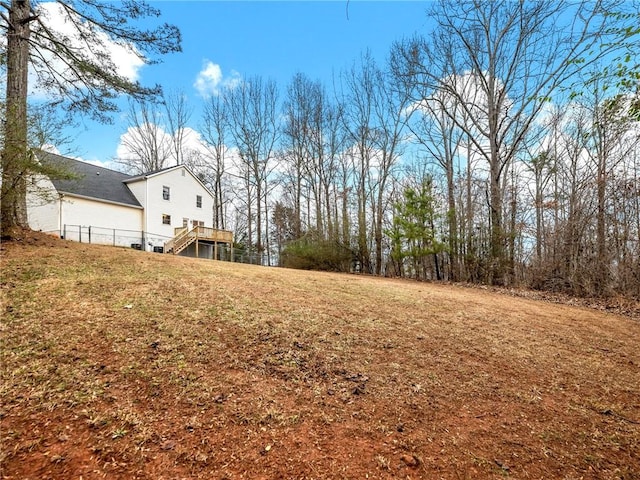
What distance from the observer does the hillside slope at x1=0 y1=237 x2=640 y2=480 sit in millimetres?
1666

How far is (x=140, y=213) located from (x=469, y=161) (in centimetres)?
1842

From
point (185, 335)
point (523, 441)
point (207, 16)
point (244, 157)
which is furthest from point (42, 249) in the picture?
point (244, 157)

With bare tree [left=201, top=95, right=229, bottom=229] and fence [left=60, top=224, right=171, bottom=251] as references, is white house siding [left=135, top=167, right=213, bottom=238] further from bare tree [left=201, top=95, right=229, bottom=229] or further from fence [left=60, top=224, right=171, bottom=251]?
bare tree [left=201, top=95, right=229, bottom=229]

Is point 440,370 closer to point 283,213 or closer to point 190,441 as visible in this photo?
point 190,441

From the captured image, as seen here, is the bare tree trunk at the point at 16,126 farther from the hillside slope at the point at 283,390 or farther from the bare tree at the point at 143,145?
the bare tree at the point at 143,145

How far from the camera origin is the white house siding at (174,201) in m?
18.0

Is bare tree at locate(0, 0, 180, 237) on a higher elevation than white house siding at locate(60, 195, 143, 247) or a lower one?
higher

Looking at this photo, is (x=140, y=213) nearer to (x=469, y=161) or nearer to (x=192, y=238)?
(x=192, y=238)

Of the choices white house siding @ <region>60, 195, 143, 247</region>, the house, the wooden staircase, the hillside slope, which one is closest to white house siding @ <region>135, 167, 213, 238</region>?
the house

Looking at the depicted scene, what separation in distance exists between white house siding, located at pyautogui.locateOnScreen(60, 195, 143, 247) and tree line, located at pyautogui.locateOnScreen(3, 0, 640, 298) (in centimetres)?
626

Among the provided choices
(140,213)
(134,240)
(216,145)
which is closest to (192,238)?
(134,240)

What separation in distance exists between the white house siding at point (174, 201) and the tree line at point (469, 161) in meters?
4.17

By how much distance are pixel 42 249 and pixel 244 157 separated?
54.4 feet

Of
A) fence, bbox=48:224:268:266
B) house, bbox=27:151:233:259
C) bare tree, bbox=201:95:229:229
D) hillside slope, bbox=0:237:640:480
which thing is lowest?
hillside slope, bbox=0:237:640:480
